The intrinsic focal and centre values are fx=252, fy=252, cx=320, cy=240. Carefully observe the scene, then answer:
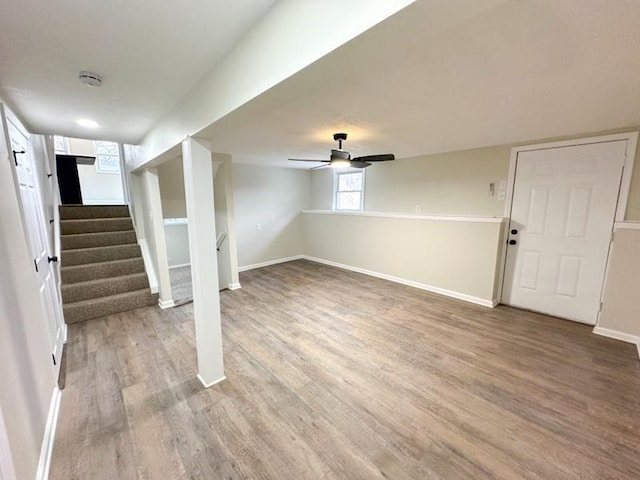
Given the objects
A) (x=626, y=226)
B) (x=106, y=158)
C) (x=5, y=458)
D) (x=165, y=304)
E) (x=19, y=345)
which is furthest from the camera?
(x=106, y=158)

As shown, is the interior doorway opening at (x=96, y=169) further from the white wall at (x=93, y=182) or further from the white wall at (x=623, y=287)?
the white wall at (x=623, y=287)

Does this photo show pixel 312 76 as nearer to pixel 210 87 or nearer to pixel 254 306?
pixel 210 87

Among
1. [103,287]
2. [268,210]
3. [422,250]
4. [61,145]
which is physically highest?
[61,145]

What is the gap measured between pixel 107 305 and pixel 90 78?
3006 mm

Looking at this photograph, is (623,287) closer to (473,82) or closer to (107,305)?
(473,82)

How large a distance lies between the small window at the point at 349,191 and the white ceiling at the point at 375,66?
2700 millimetres

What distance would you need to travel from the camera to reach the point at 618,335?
2822 millimetres

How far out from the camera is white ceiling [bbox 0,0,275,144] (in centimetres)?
112

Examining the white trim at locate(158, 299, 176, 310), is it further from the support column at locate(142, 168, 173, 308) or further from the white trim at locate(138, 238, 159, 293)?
the white trim at locate(138, 238, 159, 293)

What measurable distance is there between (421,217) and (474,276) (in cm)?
121

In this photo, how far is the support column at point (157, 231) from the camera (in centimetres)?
334

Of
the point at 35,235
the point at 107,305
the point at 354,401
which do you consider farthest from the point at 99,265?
the point at 354,401

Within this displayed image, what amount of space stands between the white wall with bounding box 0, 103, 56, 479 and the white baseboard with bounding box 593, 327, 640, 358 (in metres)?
4.86

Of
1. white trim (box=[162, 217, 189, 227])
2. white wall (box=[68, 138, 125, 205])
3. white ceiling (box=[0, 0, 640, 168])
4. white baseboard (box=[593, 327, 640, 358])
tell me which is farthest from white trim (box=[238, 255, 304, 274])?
white baseboard (box=[593, 327, 640, 358])
